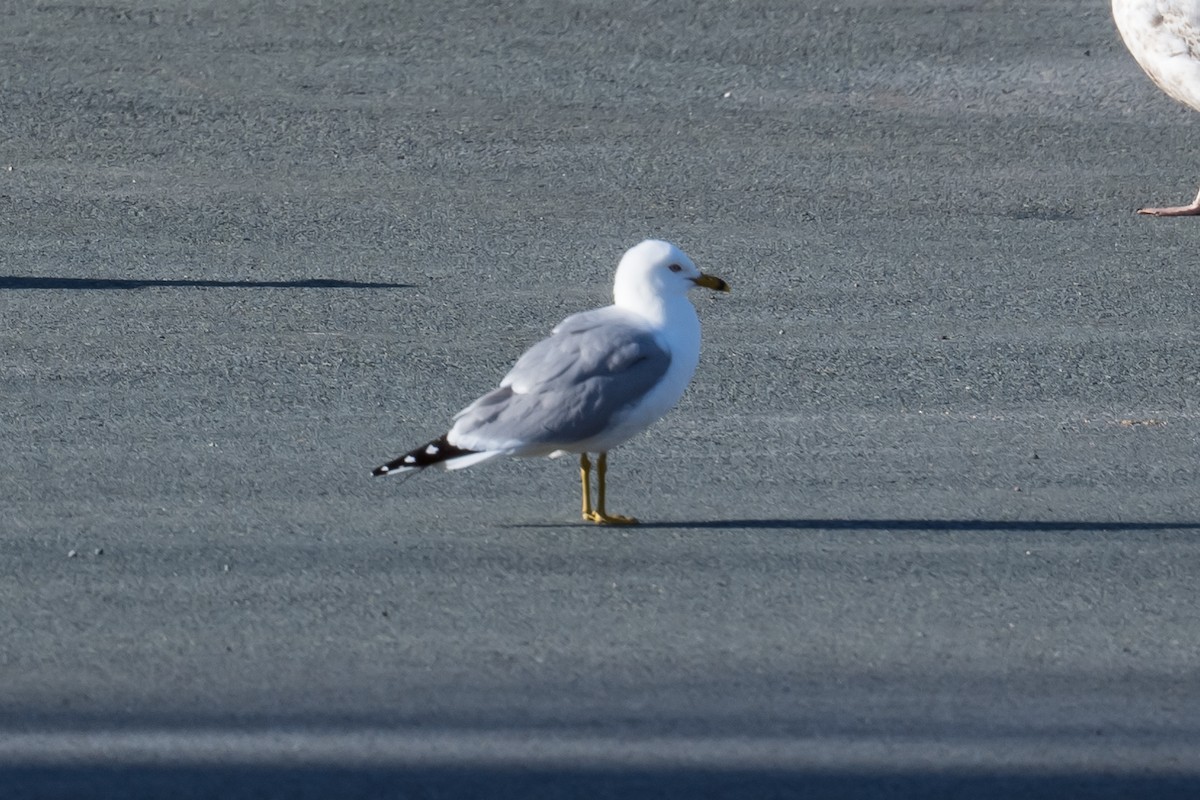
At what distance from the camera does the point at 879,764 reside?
4.12 m

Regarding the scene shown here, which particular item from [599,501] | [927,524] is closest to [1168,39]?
[927,524]

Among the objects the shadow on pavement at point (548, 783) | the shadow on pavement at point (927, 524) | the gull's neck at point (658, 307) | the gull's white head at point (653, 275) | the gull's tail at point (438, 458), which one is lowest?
the shadow on pavement at point (548, 783)

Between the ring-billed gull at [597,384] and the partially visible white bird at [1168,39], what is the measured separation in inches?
→ 254

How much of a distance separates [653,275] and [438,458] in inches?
37.2

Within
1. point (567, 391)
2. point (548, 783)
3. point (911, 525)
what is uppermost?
point (567, 391)

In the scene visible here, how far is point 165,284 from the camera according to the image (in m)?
8.73

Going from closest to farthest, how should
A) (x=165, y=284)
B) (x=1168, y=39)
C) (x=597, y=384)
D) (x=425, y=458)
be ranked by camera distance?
(x=425, y=458), (x=597, y=384), (x=165, y=284), (x=1168, y=39)

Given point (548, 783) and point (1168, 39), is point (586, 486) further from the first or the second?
point (1168, 39)

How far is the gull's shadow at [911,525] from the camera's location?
5652mm

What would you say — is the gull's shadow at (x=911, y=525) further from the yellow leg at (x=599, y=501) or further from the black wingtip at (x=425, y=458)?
the black wingtip at (x=425, y=458)

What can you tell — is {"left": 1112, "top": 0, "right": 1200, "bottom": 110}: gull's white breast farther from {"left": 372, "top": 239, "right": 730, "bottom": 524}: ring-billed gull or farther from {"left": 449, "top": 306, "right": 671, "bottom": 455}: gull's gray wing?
{"left": 449, "top": 306, "right": 671, "bottom": 455}: gull's gray wing

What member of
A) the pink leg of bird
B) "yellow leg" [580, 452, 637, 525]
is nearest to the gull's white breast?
the pink leg of bird

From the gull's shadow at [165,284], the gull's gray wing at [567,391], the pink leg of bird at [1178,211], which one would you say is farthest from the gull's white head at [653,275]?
the pink leg of bird at [1178,211]

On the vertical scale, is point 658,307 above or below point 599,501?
above
